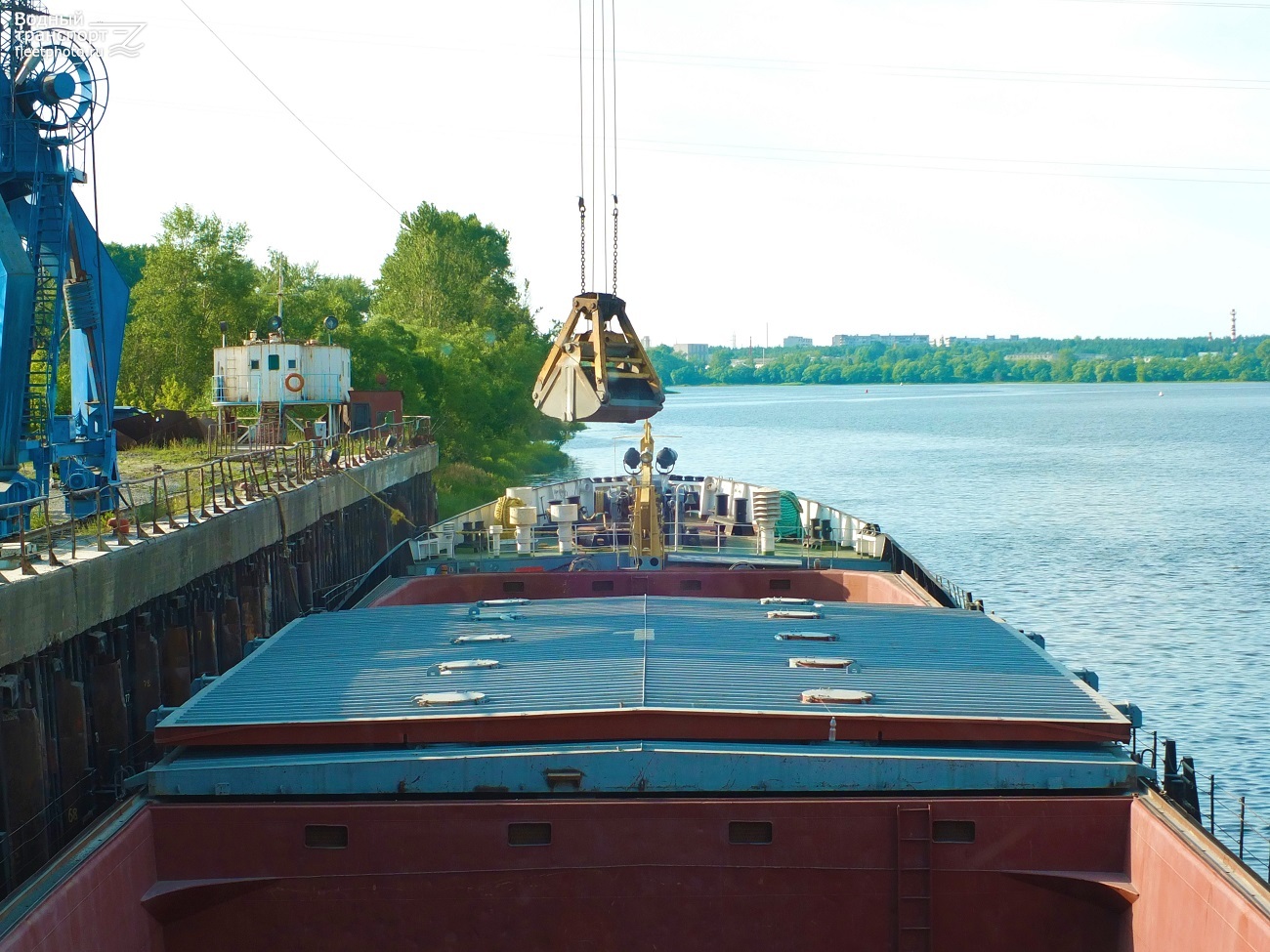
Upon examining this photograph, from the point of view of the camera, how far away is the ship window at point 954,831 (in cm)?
1195

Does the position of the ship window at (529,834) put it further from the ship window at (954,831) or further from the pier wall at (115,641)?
the pier wall at (115,641)

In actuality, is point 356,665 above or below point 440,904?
above

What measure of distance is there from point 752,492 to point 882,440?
294 feet

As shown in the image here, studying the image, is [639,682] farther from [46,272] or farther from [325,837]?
[46,272]

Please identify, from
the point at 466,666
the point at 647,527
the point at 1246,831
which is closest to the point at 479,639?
the point at 466,666

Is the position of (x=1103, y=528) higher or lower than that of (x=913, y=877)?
lower

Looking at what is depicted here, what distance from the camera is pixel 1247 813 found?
2150 centimetres

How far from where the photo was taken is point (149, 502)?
2353cm

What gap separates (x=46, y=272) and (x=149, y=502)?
503 centimetres

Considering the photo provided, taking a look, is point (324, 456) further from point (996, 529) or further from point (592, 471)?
point (592, 471)

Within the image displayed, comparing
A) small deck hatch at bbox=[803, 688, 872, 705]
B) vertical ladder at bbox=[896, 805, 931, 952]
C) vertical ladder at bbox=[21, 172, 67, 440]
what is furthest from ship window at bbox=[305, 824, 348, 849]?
vertical ladder at bbox=[21, 172, 67, 440]

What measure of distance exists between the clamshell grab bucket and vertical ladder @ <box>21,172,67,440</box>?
9.38 metres

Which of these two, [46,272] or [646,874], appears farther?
[46,272]

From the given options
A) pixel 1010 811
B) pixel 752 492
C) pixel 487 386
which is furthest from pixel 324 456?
pixel 487 386
